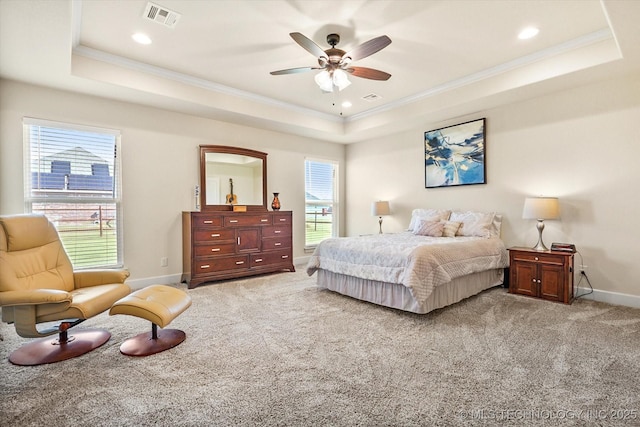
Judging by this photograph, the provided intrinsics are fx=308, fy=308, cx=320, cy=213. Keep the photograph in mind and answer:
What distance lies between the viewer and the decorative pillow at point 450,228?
14.9 feet

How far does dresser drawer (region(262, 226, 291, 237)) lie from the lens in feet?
16.8

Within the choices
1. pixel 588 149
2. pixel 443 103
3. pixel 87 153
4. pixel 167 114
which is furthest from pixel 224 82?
pixel 588 149

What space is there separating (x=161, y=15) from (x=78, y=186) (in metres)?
2.49

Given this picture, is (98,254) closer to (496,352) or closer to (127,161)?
(127,161)

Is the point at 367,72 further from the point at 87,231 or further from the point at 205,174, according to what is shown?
the point at 87,231

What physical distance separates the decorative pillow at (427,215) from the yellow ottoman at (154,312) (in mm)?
3719

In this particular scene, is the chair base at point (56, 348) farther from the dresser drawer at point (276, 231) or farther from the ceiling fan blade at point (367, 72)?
the ceiling fan blade at point (367, 72)

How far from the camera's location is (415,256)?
3057mm

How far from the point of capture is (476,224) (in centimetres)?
447

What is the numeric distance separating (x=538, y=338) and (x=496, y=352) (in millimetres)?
551

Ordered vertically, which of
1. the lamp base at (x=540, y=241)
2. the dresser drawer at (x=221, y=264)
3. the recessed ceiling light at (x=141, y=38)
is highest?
the recessed ceiling light at (x=141, y=38)

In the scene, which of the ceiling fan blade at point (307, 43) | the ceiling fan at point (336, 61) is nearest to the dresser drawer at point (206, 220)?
the ceiling fan at point (336, 61)

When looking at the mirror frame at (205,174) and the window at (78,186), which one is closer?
the window at (78,186)

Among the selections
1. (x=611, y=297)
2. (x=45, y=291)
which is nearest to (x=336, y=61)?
(x=45, y=291)
